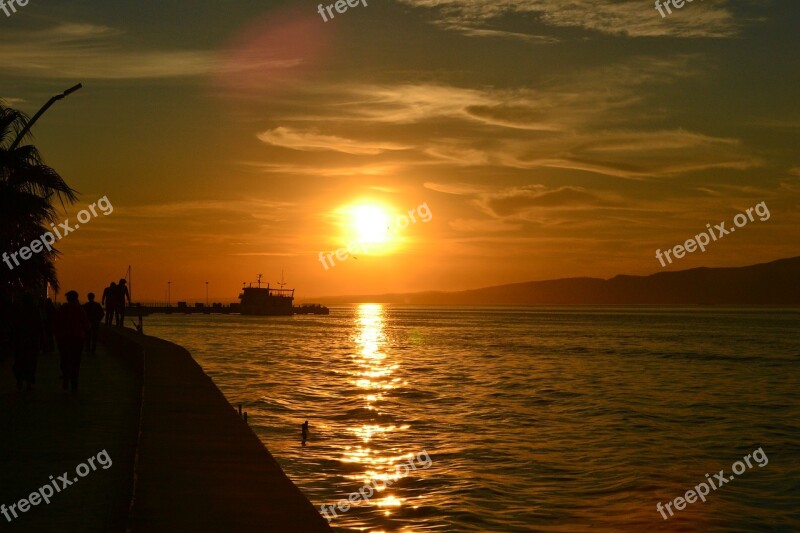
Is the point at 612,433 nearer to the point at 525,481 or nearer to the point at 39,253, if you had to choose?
the point at 525,481

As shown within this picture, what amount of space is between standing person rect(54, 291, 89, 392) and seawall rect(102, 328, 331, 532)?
2.63m

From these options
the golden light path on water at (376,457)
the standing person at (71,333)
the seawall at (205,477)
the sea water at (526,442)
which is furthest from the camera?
the standing person at (71,333)

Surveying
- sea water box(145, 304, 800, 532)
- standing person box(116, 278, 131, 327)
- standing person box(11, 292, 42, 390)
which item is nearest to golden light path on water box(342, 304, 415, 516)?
sea water box(145, 304, 800, 532)

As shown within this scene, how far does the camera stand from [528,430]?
21500 mm

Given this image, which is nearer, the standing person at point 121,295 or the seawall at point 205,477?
the seawall at point 205,477

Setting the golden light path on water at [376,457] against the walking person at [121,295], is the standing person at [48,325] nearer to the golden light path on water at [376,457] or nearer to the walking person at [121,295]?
the walking person at [121,295]

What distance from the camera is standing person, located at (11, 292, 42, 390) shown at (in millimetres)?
16469

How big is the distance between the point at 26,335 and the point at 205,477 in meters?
9.22

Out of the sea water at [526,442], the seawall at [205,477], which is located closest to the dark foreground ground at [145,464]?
the seawall at [205,477]

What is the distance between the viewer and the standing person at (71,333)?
1658 centimetres

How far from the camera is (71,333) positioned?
657 inches

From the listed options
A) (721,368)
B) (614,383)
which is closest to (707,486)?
(614,383)

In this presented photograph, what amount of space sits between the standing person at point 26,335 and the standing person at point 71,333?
1.43 feet

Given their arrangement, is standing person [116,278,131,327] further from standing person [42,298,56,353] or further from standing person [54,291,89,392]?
standing person [54,291,89,392]
